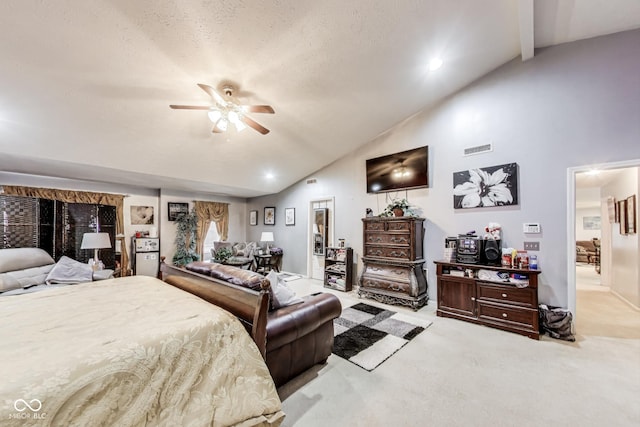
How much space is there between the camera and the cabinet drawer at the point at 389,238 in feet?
13.4

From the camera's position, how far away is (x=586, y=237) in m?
10.1

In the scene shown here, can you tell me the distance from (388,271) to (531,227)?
2.09 m

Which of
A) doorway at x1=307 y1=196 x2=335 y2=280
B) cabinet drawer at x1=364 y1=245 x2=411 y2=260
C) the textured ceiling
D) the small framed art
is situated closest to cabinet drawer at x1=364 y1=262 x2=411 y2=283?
cabinet drawer at x1=364 y1=245 x2=411 y2=260

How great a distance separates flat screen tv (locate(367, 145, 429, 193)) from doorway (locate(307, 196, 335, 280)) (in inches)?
53.9

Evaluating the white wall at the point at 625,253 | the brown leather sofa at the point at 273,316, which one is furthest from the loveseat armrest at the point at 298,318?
the white wall at the point at 625,253

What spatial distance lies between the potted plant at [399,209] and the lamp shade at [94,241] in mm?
5021

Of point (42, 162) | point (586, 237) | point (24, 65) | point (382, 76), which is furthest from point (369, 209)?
point (586, 237)

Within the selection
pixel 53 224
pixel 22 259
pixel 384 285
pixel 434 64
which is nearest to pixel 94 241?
pixel 22 259

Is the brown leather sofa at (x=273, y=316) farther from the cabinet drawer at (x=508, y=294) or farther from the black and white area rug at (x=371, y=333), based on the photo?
the cabinet drawer at (x=508, y=294)

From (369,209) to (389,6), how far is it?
3202mm

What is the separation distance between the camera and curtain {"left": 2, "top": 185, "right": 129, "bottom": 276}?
4750 mm

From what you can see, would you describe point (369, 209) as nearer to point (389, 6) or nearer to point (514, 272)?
point (514, 272)

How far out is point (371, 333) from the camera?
304cm

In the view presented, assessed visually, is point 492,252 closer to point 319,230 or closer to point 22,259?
point 319,230
